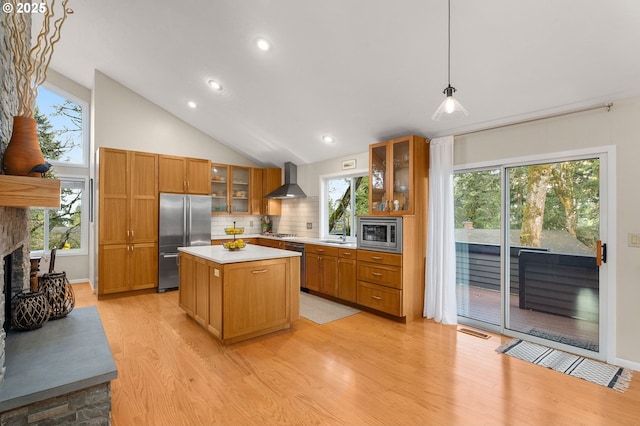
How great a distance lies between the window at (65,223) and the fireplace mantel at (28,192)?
212 inches

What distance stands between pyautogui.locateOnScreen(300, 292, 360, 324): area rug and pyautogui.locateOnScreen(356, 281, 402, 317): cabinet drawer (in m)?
0.25

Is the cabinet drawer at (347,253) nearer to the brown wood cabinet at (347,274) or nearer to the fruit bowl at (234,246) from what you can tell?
the brown wood cabinet at (347,274)

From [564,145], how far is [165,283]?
19.1ft

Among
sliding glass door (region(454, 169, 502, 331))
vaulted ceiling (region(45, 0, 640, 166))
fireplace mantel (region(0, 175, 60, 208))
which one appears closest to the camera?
fireplace mantel (region(0, 175, 60, 208))

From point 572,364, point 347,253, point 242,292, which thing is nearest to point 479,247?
point 572,364

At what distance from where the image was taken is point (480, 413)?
7.27 ft

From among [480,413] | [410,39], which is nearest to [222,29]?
[410,39]

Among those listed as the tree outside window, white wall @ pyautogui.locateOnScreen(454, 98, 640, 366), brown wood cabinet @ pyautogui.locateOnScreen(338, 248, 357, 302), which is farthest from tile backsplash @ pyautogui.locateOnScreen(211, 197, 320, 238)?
white wall @ pyautogui.locateOnScreen(454, 98, 640, 366)

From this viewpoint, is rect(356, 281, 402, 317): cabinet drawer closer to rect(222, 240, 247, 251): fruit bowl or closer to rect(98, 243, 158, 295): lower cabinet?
rect(222, 240, 247, 251): fruit bowl

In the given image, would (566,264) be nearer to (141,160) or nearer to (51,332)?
(51,332)

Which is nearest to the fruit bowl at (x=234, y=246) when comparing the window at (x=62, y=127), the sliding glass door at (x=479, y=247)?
the sliding glass door at (x=479, y=247)

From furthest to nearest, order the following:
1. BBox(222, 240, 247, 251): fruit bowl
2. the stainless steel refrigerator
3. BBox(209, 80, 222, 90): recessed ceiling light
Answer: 1. the stainless steel refrigerator
2. BBox(209, 80, 222, 90): recessed ceiling light
3. BBox(222, 240, 247, 251): fruit bowl

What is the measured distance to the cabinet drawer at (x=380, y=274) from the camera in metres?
4.00

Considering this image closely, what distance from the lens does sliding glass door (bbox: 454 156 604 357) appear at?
316 cm
